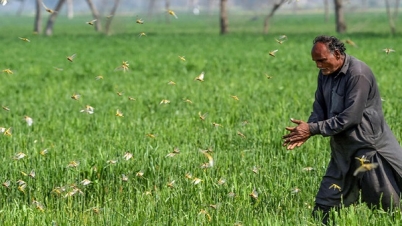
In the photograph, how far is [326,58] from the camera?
580cm

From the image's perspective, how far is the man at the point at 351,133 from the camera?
5.82 metres

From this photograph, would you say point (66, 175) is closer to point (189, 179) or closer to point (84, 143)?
point (189, 179)

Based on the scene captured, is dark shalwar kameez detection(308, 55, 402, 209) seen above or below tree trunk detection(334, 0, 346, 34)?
above

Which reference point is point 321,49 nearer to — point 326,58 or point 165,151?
→ point 326,58

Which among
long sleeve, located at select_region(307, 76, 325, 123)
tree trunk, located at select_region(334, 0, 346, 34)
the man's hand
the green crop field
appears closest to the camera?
the man's hand

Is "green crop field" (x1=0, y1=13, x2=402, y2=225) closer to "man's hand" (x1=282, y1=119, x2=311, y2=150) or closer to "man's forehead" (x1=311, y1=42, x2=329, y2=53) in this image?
"man's hand" (x1=282, y1=119, x2=311, y2=150)

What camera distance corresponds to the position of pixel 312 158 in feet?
28.3

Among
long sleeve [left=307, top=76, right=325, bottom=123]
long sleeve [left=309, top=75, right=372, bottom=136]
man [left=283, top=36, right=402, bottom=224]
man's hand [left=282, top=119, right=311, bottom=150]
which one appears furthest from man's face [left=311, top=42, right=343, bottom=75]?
man's hand [left=282, top=119, right=311, bottom=150]

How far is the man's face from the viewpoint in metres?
5.77

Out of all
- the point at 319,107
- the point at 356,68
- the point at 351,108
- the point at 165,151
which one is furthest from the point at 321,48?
the point at 165,151

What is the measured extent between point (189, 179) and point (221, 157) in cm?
125

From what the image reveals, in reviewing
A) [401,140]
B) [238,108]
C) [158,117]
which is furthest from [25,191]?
[238,108]

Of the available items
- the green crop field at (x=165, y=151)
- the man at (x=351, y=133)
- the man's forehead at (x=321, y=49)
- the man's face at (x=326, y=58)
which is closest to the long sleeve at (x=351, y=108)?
the man at (x=351, y=133)

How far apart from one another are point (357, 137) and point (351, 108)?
10.1 inches
